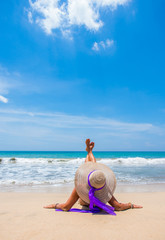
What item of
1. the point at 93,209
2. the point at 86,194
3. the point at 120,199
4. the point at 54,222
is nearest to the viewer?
the point at 54,222

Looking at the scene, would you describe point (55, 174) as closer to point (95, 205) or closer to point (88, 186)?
point (95, 205)

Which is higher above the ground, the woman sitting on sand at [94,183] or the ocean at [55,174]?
the woman sitting on sand at [94,183]

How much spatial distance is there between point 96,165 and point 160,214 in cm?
165

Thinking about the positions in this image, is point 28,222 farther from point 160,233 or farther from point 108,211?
point 160,233

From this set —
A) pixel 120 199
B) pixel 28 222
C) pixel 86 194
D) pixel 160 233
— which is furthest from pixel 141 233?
pixel 120 199

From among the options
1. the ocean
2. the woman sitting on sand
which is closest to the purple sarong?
the woman sitting on sand

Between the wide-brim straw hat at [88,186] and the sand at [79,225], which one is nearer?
the sand at [79,225]

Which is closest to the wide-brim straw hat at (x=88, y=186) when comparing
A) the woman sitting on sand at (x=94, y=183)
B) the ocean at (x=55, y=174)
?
the woman sitting on sand at (x=94, y=183)

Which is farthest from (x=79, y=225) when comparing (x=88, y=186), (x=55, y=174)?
(x=55, y=174)

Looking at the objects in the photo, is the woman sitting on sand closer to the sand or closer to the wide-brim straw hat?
the wide-brim straw hat

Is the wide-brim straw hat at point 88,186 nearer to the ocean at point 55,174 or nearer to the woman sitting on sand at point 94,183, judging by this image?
the woman sitting on sand at point 94,183

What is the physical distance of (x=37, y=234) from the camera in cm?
266

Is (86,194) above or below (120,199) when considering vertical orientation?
above

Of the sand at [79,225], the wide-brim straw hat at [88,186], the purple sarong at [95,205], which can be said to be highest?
the wide-brim straw hat at [88,186]
